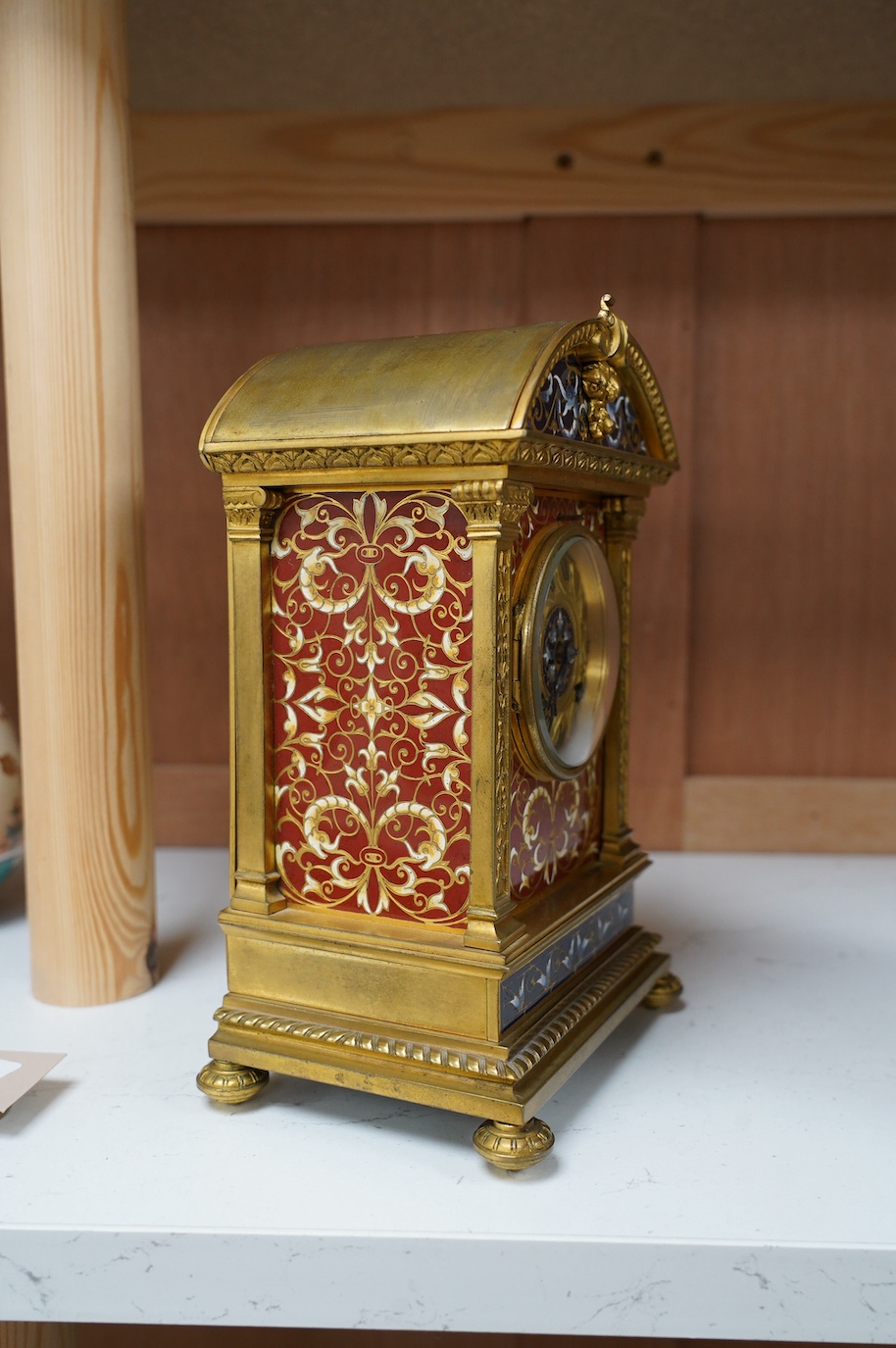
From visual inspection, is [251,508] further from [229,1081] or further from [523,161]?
[523,161]

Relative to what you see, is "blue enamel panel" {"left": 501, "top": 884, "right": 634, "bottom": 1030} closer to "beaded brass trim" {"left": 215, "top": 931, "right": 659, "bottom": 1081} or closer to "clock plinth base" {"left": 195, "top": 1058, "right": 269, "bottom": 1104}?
"beaded brass trim" {"left": 215, "top": 931, "right": 659, "bottom": 1081}

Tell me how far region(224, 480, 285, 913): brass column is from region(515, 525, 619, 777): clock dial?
0.23 metres

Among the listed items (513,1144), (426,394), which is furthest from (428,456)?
(513,1144)

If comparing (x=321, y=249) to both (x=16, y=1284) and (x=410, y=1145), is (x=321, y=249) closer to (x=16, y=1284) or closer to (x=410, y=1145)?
(x=410, y=1145)

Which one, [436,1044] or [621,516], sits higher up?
[621,516]

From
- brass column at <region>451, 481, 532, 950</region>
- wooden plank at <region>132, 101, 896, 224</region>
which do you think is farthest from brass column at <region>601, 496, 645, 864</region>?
wooden plank at <region>132, 101, 896, 224</region>

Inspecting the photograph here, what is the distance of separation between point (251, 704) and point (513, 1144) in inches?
17.1

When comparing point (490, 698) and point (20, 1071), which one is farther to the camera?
point (20, 1071)

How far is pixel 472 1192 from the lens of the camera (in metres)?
0.86

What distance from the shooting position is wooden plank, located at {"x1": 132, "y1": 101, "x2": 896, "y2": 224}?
1.65m

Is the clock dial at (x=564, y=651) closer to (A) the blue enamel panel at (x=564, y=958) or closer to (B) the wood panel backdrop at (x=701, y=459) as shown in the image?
(A) the blue enamel panel at (x=564, y=958)

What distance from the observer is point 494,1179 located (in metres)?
0.89

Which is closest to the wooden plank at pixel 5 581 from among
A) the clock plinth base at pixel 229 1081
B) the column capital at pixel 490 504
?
the clock plinth base at pixel 229 1081

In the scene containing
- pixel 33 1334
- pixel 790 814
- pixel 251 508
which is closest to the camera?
pixel 251 508
